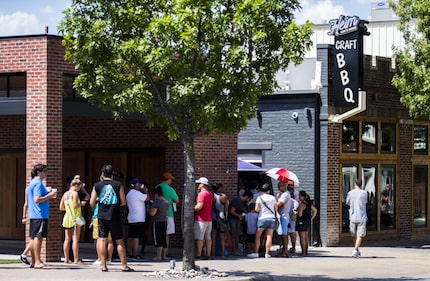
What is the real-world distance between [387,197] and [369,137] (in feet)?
6.96

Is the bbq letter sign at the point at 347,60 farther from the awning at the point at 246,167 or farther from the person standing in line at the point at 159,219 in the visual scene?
the person standing in line at the point at 159,219

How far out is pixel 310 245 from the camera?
88.7 ft

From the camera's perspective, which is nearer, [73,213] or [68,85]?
[73,213]

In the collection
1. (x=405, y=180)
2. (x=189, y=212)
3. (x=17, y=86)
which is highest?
(x=17, y=86)

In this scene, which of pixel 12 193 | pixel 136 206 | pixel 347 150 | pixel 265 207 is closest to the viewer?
pixel 136 206

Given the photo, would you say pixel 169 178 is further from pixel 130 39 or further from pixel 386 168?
pixel 386 168

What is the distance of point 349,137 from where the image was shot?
27.8 meters

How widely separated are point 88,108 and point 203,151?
11.8 feet

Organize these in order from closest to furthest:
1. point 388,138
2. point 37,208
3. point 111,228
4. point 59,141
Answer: point 111,228 → point 37,208 → point 59,141 → point 388,138

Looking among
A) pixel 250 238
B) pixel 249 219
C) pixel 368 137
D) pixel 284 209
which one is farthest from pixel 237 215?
pixel 368 137

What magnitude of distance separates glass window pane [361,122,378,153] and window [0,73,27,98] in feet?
36.9

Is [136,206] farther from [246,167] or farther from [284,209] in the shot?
[246,167]

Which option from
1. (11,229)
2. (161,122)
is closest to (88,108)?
(161,122)

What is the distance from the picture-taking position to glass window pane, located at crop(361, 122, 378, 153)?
93.0 feet
